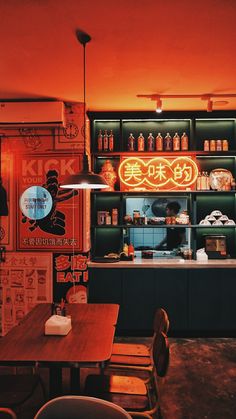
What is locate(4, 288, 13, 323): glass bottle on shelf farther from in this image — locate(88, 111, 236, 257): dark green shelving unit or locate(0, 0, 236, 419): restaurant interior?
locate(88, 111, 236, 257): dark green shelving unit

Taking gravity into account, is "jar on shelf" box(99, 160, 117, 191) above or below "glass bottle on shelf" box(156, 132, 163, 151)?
below

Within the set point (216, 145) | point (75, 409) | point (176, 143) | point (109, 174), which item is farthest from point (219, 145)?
point (75, 409)

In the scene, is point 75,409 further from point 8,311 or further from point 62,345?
point 8,311

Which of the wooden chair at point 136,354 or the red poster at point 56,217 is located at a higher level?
the red poster at point 56,217

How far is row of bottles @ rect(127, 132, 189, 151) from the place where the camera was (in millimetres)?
5133

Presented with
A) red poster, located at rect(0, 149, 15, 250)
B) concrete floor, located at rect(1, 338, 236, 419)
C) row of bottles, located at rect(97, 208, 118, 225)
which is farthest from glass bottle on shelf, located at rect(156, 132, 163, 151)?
concrete floor, located at rect(1, 338, 236, 419)

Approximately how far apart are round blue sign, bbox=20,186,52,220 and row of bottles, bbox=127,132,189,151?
1353 millimetres

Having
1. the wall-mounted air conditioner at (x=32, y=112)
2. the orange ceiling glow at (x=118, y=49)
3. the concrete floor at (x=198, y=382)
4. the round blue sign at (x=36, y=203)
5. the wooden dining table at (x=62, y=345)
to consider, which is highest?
the orange ceiling glow at (x=118, y=49)

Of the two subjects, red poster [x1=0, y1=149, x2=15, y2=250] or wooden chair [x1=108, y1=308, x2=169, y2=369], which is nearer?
wooden chair [x1=108, y1=308, x2=169, y2=369]

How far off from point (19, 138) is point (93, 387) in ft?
10.8

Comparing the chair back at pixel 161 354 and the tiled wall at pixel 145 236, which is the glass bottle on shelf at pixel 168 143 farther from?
the chair back at pixel 161 354

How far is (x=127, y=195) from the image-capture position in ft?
17.5

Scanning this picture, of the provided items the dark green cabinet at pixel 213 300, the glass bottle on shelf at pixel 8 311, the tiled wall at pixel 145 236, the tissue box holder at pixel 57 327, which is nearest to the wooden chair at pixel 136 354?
the tissue box holder at pixel 57 327

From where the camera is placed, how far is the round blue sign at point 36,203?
4.75m
